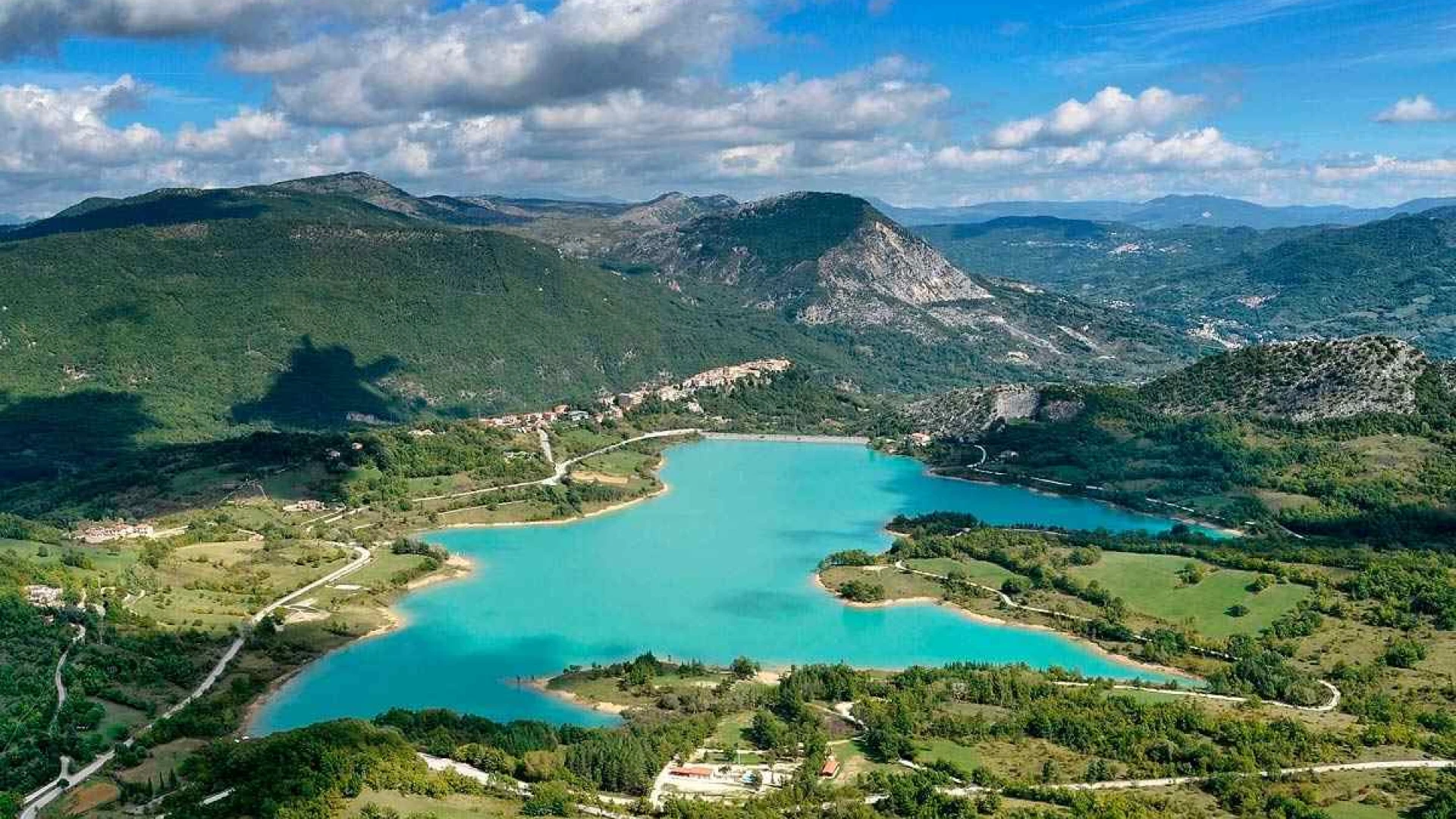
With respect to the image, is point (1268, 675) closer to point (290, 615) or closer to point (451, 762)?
point (451, 762)

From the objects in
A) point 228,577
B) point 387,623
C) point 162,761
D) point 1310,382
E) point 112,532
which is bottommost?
point 387,623

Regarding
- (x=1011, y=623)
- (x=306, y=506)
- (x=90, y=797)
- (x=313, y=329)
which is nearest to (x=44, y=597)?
(x=90, y=797)

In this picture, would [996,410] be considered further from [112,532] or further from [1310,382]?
[112,532]

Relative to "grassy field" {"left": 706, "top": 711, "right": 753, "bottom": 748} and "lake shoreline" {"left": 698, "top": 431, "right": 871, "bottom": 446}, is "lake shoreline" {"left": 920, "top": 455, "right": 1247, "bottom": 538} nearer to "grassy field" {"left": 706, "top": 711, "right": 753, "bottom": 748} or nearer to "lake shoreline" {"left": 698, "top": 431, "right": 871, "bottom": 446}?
"lake shoreline" {"left": 698, "top": 431, "right": 871, "bottom": 446}

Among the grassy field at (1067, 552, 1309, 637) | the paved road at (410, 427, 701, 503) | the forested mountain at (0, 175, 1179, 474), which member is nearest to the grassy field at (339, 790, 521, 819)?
the grassy field at (1067, 552, 1309, 637)

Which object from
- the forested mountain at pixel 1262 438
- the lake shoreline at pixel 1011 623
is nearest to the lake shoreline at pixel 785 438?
the forested mountain at pixel 1262 438

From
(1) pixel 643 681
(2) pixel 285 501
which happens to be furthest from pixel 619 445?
(1) pixel 643 681
